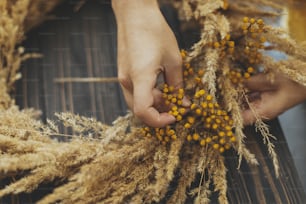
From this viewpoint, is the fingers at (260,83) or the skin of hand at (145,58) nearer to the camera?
the skin of hand at (145,58)

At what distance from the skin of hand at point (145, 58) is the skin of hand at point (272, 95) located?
15 cm

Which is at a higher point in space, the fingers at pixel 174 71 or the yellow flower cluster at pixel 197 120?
the fingers at pixel 174 71

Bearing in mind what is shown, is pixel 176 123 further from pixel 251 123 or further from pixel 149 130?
pixel 251 123

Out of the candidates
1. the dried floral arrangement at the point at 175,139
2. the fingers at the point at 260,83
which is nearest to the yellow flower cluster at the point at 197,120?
the dried floral arrangement at the point at 175,139

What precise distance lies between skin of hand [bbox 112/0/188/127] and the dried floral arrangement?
0.09ft

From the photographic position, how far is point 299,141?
1.13 metres

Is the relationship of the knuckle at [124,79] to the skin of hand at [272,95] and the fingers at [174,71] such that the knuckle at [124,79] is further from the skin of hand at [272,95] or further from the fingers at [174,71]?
the skin of hand at [272,95]

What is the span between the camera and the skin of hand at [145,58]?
2.79ft

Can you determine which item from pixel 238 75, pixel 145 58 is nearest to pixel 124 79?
pixel 145 58

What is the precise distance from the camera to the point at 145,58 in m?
0.86

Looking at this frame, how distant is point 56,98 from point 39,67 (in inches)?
4.1

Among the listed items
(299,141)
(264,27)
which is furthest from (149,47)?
(299,141)

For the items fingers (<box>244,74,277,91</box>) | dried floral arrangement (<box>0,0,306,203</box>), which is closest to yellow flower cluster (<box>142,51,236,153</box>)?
dried floral arrangement (<box>0,0,306,203</box>)

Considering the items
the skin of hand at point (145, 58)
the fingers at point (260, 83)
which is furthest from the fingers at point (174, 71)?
the fingers at point (260, 83)
